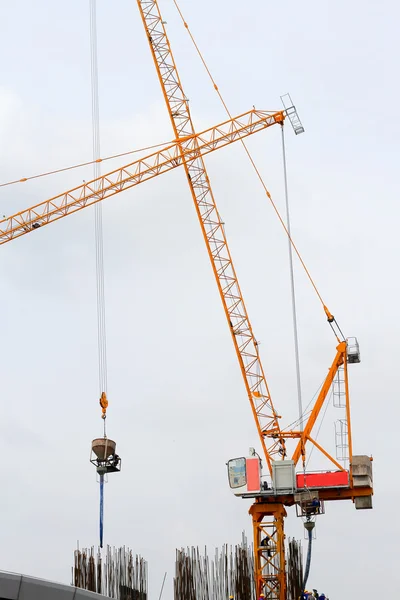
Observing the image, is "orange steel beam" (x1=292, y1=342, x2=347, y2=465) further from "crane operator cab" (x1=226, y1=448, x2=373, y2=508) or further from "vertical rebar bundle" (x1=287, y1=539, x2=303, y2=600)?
"vertical rebar bundle" (x1=287, y1=539, x2=303, y2=600)

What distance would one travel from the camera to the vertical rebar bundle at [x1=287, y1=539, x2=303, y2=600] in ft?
246

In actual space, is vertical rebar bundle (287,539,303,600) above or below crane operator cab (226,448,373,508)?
below

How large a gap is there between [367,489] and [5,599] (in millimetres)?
58854

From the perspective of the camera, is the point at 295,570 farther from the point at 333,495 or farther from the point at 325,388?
the point at 325,388

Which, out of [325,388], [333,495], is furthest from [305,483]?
[325,388]

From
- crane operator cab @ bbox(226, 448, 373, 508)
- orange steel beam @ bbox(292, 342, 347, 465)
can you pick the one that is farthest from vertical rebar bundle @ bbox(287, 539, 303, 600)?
orange steel beam @ bbox(292, 342, 347, 465)

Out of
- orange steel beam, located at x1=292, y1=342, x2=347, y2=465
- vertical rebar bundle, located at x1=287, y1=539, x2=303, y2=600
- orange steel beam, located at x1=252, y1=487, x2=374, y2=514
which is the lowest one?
vertical rebar bundle, located at x1=287, y1=539, x2=303, y2=600

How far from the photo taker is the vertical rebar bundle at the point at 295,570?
7512cm

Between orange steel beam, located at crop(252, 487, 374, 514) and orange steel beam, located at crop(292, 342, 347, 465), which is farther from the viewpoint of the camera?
orange steel beam, located at crop(292, 342, 347, 465)

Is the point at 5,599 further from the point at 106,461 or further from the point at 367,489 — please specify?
the point at 367,489

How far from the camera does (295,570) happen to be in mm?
75875

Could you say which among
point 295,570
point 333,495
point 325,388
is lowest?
point 295,570

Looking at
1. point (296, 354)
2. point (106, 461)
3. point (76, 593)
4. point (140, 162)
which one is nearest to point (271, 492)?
point (296, 354)

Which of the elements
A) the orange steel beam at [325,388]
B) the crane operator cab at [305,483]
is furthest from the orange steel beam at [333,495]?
the orange steel beam at [325,388]
